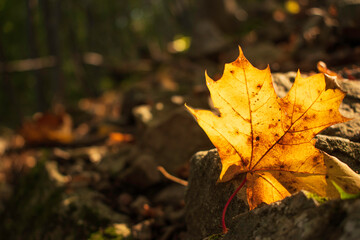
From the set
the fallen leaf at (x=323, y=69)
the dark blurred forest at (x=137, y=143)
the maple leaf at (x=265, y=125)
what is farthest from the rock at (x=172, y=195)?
the fallen leaf at (x=323, y=69)

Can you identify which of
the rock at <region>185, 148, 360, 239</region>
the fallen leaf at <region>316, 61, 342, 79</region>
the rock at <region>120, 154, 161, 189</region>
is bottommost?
the rock at <region>120, 154, 161, 189</region>

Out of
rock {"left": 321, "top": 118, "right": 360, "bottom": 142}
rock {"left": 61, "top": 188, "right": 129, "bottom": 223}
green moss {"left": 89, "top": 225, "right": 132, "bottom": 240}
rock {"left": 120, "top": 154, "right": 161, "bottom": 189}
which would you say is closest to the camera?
rock {"left": 321, "top": 118, "right": 360, "bottom": 142}

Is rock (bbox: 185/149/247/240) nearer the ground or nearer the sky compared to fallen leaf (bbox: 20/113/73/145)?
nearer the sky

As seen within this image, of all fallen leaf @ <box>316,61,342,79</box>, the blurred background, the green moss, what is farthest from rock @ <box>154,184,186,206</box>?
the blurred background

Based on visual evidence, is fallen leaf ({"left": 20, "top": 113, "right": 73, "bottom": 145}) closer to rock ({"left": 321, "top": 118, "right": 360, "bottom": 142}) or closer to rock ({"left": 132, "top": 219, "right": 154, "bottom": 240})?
rock ({"left": 132, "top": 219, "right": 154, "bottom": 240})

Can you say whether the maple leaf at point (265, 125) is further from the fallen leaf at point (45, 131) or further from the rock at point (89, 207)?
the fallen leaf at point (45, 131)

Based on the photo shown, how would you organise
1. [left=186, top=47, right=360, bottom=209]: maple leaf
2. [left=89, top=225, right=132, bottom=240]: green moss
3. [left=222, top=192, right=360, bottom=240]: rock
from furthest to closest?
[left=89, top=225, right=132, bottom=240]: green moss < [left=186, top=47, right=360, bottom=209]: maple leaf < [left=222, top=192, right=360, bottom=240]: rock

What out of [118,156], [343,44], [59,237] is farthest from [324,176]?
[343,44]
